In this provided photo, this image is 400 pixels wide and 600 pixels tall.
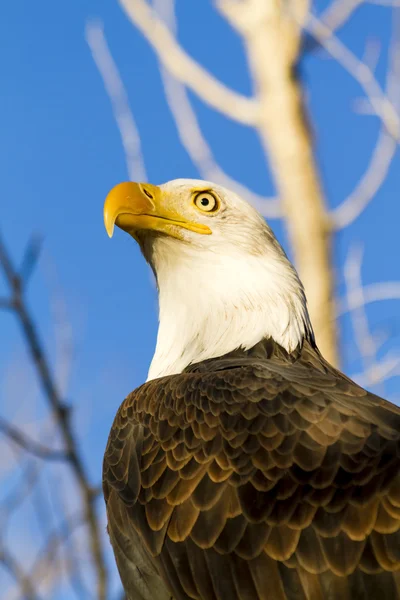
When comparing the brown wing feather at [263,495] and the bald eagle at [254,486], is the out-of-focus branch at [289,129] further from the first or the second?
the brown wing feather at [263,495]

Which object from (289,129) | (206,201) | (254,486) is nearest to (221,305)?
(206,201)

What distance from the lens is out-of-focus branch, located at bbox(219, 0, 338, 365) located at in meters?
9.32

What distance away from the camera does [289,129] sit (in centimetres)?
1017

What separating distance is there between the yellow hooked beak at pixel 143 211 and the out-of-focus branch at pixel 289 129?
3.83 meters

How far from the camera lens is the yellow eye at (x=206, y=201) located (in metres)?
5.36

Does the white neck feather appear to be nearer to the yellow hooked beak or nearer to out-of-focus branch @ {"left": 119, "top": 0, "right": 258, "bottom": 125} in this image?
the yellow hooked beak

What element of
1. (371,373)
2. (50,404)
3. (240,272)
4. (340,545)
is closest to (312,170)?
(371,373)

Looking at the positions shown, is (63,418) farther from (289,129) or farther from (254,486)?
(289,129)

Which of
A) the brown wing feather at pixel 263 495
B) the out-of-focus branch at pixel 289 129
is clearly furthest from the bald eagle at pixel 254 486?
the out-of-focus branch at pixel 289 129

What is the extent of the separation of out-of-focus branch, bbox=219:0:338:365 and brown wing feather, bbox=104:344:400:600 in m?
4.80

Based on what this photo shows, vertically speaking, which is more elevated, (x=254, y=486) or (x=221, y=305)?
(x=221, y=305)

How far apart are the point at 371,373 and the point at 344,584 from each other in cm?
393

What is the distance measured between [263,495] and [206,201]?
2.01 meters

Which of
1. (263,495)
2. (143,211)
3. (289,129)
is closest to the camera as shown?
(263,495)
